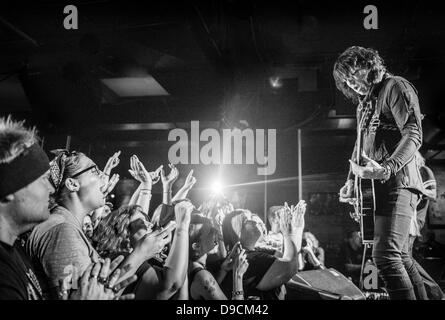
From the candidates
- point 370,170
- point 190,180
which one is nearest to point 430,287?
point 370,170

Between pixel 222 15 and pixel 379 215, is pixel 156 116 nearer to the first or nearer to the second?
pixel 222 15

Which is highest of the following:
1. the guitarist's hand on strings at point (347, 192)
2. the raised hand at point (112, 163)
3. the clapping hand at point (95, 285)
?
the raised hand at point (112, 163)

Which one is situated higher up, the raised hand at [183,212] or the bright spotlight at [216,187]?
the bright spotlight at [216,187]

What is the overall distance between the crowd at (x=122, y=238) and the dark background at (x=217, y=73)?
0.55 ft

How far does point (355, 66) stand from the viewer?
9.13 ft

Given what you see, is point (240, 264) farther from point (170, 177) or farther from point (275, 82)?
point (275, 82)

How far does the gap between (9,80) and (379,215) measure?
→ 3.11m

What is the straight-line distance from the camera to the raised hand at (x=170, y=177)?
303 centimetres

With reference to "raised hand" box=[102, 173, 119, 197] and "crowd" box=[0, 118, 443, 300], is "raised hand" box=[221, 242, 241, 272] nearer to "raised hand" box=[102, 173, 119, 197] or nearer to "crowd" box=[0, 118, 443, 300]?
"crowd" box=[0, 118, 443, 300]

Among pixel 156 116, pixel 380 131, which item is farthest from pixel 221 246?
pixel 380 131

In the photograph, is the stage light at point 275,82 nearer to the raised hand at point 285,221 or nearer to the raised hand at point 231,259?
the raised hand at point 285,221

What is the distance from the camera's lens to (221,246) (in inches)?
118

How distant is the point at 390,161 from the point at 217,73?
157 centimetres

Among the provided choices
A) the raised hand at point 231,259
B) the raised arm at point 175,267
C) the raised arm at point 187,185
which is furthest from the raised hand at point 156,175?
the raised hand at point 231,259
